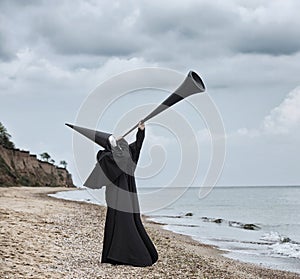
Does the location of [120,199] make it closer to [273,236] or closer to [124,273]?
[124,273]

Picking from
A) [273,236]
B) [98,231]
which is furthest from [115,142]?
[273,236]

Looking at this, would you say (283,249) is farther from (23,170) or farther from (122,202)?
(23,170)

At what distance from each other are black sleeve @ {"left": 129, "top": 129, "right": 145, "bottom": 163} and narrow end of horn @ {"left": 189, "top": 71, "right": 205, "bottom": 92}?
6.01ft

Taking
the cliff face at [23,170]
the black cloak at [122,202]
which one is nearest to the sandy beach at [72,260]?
the black cloak at [122,202]

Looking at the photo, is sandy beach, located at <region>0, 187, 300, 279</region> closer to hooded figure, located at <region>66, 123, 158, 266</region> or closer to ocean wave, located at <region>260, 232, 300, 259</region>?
hooded figure, located at <region>66, 123, 158, 266</region>

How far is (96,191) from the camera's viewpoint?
1234cm

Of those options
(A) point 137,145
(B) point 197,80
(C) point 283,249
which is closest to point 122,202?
(A) point 137,145

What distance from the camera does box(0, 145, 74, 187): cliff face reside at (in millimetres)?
73062

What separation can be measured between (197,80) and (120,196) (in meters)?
3.06

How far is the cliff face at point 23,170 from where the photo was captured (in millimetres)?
73062

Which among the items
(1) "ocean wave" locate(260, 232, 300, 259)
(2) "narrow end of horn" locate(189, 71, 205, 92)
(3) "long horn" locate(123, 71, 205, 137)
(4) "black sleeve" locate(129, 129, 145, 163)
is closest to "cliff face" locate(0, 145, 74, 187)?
(1) "ocean wave" locate(260, 232, 300, 259)

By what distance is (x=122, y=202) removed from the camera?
11664 mm

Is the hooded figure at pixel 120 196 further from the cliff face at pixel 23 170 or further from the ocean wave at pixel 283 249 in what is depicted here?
the cliff face at pixel 23 170

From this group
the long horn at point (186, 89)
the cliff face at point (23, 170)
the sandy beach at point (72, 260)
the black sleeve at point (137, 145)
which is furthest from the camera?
the cliff face at point (23, 170)
